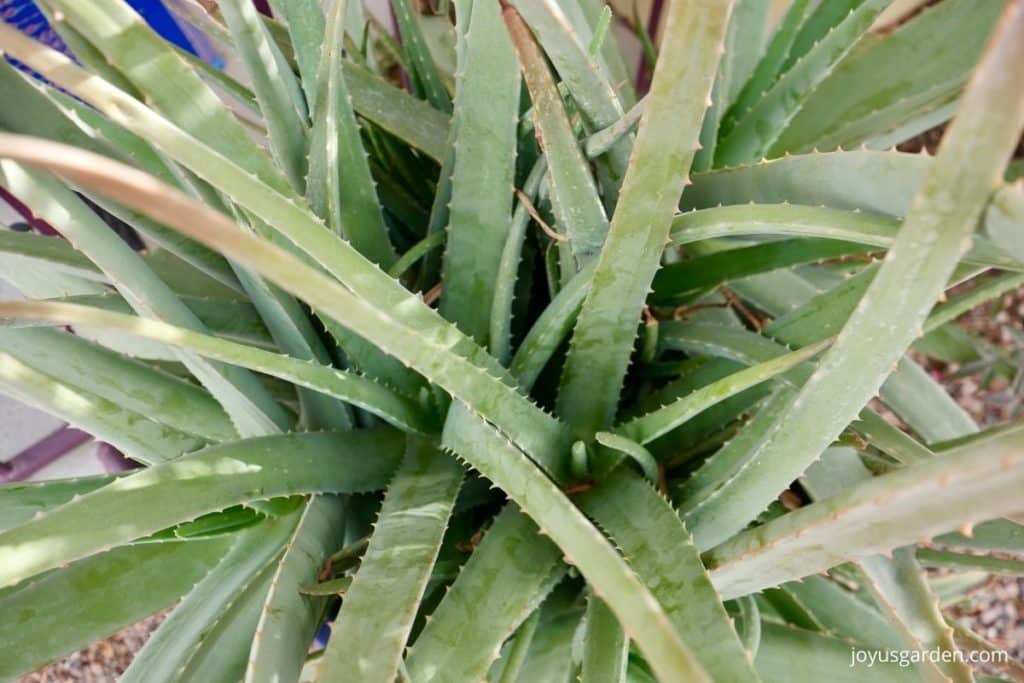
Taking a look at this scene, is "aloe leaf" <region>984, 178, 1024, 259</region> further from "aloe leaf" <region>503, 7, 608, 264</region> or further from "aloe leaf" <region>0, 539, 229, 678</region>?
"aloe leaf" <region>0, 539, 229, 678</region>

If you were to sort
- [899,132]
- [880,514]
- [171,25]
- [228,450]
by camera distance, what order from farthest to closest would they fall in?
Answer: [171,25], [899,132], [228,450], [880,514]

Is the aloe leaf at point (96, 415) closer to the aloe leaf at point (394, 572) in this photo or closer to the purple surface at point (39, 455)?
the aloe leaf at point (394, 572)

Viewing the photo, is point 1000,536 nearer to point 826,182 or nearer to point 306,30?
point 826,182

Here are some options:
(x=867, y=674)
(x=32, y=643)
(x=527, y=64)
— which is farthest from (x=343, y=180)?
(x=867, y=674)

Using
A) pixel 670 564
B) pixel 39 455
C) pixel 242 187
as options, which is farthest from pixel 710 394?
pixel 39 455

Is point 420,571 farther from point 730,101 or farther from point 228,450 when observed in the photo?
point 730,101

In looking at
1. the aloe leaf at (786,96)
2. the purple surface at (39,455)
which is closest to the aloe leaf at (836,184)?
the aloe leaf at (786,96)
